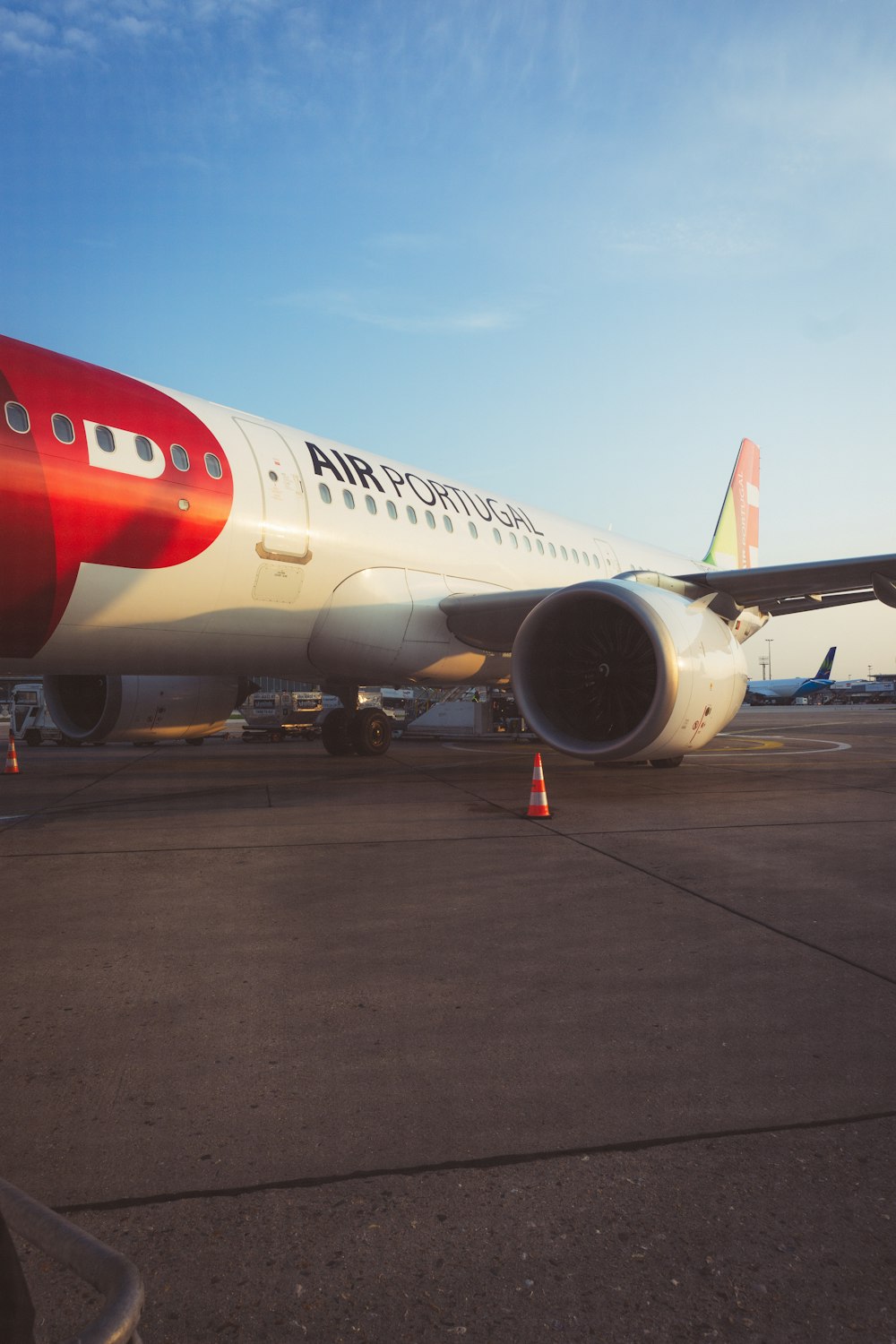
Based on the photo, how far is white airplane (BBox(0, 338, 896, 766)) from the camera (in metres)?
7.26

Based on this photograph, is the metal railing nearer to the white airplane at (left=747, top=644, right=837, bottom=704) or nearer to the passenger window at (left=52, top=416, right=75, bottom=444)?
the passenger window at (left=52, top=416, right=75, bottom=444)

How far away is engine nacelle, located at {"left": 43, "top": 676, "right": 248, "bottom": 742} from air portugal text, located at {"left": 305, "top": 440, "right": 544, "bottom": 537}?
330 cm

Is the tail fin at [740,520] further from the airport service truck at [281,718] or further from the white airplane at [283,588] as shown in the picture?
the airport service truck at [281,718]

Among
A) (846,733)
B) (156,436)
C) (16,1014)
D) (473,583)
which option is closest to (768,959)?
(16,1014)

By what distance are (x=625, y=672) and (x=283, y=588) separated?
344 cm

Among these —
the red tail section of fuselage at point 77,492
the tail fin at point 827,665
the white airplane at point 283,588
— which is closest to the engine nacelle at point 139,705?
the white airplane at point 283,588

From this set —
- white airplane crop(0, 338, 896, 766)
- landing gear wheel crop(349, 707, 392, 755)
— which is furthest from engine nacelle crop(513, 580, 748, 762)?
landing gear wheel crop(349, 707, 392, 755)

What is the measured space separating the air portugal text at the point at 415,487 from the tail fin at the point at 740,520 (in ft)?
26.4

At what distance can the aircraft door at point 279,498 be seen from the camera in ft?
28.9

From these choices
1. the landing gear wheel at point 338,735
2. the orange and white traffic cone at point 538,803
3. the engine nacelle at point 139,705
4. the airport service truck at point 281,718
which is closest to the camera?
the orange and white traffic cone at point 538,803

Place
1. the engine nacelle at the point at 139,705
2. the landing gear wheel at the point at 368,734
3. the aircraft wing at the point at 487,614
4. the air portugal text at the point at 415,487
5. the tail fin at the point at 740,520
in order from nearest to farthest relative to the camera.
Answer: the air portugal text at the point at 415,487, the aircraft wing at the point at 487,614, the engine nacelle at the point at 139,705, the landing gear wheel at the point at 368,734, the tail fin at the point at 740,520

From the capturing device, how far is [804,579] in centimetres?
1056

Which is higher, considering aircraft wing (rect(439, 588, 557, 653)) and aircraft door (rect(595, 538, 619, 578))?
Answer: aircraft door (rect(595, 538, 619, 578))

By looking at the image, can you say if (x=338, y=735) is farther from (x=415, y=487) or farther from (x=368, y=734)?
(x=415, y=487)
